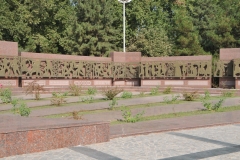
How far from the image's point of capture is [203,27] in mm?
37281

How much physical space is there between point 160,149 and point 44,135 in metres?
2.33

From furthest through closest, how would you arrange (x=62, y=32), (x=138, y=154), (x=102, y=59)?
(x=62, y=32) < (x=102, y=59) < (x=138, y=154)

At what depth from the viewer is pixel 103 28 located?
34.0m

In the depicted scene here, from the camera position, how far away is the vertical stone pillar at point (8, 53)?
59.3 feet

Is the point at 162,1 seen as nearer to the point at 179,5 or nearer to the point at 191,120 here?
the point at 179,5

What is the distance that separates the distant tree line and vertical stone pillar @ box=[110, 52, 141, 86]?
7.67 meters

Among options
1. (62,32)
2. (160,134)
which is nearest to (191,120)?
(160,134)

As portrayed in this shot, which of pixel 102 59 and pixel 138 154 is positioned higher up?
pixel 102 59

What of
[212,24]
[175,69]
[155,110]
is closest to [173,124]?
[155,110]

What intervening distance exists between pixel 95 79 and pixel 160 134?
15176 millimetres

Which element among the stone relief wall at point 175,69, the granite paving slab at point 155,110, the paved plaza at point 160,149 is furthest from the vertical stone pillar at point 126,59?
the paved plaza at point 160,149

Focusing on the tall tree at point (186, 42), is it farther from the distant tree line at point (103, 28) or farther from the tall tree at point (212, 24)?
the tall tree at point (212, 24)

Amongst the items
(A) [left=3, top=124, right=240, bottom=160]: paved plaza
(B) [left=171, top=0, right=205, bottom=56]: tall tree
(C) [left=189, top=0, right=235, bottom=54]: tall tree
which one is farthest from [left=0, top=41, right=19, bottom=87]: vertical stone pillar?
(C) [left=189, top=0, right=235, bottom=54]: tall tree

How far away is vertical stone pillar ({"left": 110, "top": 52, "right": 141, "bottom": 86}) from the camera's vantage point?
23.7m
